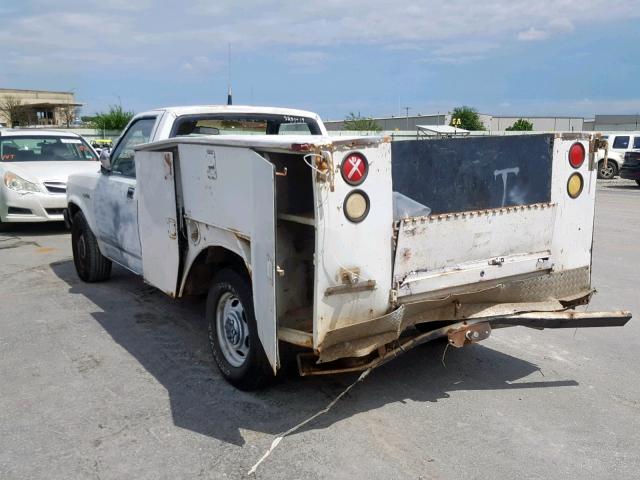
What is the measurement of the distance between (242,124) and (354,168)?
2733 millimetres

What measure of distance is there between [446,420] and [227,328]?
5.10ft

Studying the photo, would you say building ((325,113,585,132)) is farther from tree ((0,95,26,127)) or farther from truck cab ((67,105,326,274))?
truck cab ((67,105,326,274))

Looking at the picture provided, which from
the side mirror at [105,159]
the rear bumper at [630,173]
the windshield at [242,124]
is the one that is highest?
the windshield at [242,124]

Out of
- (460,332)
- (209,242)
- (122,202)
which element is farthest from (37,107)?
(460,332)

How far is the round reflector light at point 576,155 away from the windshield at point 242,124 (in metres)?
2.62

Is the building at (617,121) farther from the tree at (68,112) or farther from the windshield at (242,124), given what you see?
the tree at (68,112)

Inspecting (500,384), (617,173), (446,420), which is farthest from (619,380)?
(617,173)

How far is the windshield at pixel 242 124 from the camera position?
539 centimetres

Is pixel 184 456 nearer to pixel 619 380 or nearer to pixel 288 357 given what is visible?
pixel 288 357

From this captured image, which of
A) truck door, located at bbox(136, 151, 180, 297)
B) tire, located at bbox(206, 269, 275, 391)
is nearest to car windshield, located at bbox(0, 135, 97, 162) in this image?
truck door, located at bbox(136, 151, 180, 297)

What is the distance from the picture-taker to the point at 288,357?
450cm

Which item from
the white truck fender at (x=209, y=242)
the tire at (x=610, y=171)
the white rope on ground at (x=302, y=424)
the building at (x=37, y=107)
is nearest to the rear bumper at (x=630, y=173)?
the tire at (x=610, y=171)

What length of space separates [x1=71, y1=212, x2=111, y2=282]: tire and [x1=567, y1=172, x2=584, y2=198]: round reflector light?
483 cm

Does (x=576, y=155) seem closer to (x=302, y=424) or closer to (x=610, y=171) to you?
(x=302, y=424)
